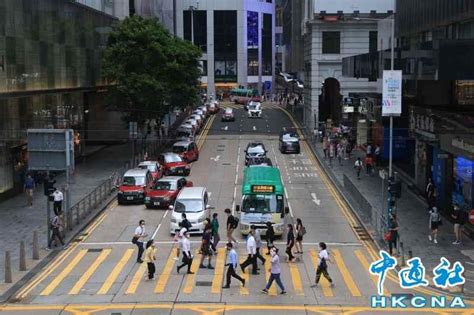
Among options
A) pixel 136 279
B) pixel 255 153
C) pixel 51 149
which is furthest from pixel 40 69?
pixel 136 279

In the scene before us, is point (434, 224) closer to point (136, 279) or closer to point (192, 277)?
point (192, 277)

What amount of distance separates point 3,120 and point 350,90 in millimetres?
40621

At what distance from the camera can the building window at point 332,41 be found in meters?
71.4

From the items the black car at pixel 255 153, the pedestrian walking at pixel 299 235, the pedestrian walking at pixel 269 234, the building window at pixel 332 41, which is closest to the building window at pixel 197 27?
the building window at pixel 332 41

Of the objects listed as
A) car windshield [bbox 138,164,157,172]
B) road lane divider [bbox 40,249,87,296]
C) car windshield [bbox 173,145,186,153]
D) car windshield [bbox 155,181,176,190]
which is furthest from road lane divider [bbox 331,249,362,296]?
car windshield [bbox 173,145,186,153]

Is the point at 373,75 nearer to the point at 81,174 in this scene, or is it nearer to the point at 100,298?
the point at 81,174

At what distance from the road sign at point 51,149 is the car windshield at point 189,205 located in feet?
16.1

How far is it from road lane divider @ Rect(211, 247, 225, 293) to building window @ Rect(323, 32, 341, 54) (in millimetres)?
46329

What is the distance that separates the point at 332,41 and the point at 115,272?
167 ft

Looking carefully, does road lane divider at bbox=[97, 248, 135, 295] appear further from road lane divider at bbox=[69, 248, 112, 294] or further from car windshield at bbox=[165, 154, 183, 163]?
car windshield at bbox=[165, 154, 183, 163]

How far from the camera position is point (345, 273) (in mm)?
24547

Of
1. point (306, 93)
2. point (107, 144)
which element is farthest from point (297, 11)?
point (107, 144)

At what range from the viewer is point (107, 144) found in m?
64.6

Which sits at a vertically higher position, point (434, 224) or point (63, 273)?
point (434, 224)
